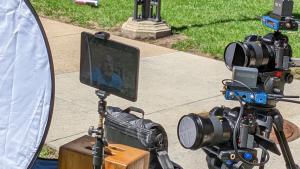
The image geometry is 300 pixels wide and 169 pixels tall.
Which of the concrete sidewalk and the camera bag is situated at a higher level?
the camera bag

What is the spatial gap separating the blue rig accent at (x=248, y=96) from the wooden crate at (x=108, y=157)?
494mm

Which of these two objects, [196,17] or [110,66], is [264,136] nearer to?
[110,66]

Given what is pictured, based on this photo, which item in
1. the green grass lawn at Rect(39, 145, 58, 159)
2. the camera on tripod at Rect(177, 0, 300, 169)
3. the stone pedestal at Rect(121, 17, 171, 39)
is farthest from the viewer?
the stone pedestal at Rect(121, 17, 171, 39)

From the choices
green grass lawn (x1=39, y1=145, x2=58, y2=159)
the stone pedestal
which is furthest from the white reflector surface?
the stone pedestal

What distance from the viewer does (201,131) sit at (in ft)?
9.96

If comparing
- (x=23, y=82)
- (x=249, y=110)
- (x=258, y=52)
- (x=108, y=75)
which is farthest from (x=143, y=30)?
(x=23, y=82)

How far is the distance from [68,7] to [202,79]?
4202mm

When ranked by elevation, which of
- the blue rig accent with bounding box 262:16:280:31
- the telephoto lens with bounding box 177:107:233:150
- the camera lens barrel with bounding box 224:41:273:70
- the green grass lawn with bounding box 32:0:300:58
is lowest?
the green grass lawn with bounding box 32:0:300:58

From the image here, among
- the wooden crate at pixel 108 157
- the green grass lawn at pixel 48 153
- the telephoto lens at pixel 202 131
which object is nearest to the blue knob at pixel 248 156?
the telephoto lens at pixel 202 131

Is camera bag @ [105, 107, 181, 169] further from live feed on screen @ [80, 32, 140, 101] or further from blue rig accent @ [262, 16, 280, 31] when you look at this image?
blue rig accent @ [262, 16, 280, 31]

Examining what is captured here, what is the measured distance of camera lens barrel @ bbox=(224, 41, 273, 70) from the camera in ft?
11.7

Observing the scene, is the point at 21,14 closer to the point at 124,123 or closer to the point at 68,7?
the point at 124,123

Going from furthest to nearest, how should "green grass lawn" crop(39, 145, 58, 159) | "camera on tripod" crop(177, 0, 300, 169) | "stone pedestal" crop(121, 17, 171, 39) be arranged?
"stone pedestal" crop(121, 17, 171, 39) < "green grass lawn" crop(39, 145, 58, 159) < "camera on tripod" crop(177, 0, 300, 169)

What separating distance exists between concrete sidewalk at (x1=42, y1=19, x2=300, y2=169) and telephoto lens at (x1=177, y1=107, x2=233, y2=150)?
5.58 feet
